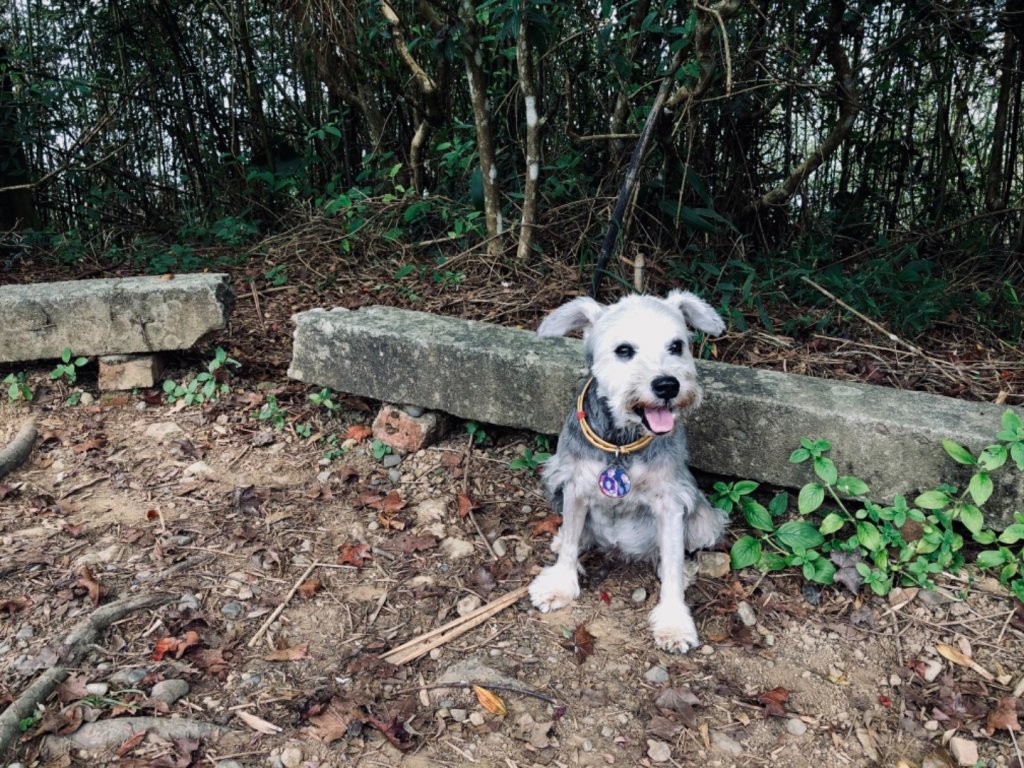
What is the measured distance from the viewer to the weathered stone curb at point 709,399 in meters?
3.23

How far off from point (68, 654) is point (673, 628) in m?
2.28

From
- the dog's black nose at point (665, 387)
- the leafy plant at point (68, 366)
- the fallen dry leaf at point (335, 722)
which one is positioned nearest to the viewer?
the fallen dry leaf at point (335, 722)

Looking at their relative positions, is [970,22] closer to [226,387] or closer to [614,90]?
[614,90]

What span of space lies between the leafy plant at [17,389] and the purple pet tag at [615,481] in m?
3.69

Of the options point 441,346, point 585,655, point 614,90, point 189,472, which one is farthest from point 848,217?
point 189,472

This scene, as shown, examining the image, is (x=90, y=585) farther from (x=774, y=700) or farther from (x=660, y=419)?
(x=774, y=700)

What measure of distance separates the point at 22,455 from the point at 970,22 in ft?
21.9

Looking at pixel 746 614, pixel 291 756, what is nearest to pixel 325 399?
pixel 291 756

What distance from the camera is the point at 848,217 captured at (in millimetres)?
6316

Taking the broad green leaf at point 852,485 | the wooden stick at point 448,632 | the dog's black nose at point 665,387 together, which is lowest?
the wooden stick at point 448,632

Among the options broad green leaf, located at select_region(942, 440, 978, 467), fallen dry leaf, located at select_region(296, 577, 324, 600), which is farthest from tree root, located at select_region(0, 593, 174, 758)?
broad green leaf, located at select_region(942, 440, 978, 467)

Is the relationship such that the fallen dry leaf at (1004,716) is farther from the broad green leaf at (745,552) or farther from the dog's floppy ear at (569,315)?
the dog's floppy ear at (569,315)

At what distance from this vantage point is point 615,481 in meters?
3.19

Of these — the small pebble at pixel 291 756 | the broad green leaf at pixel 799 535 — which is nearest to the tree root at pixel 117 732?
the small pebble at pixel 291 756
